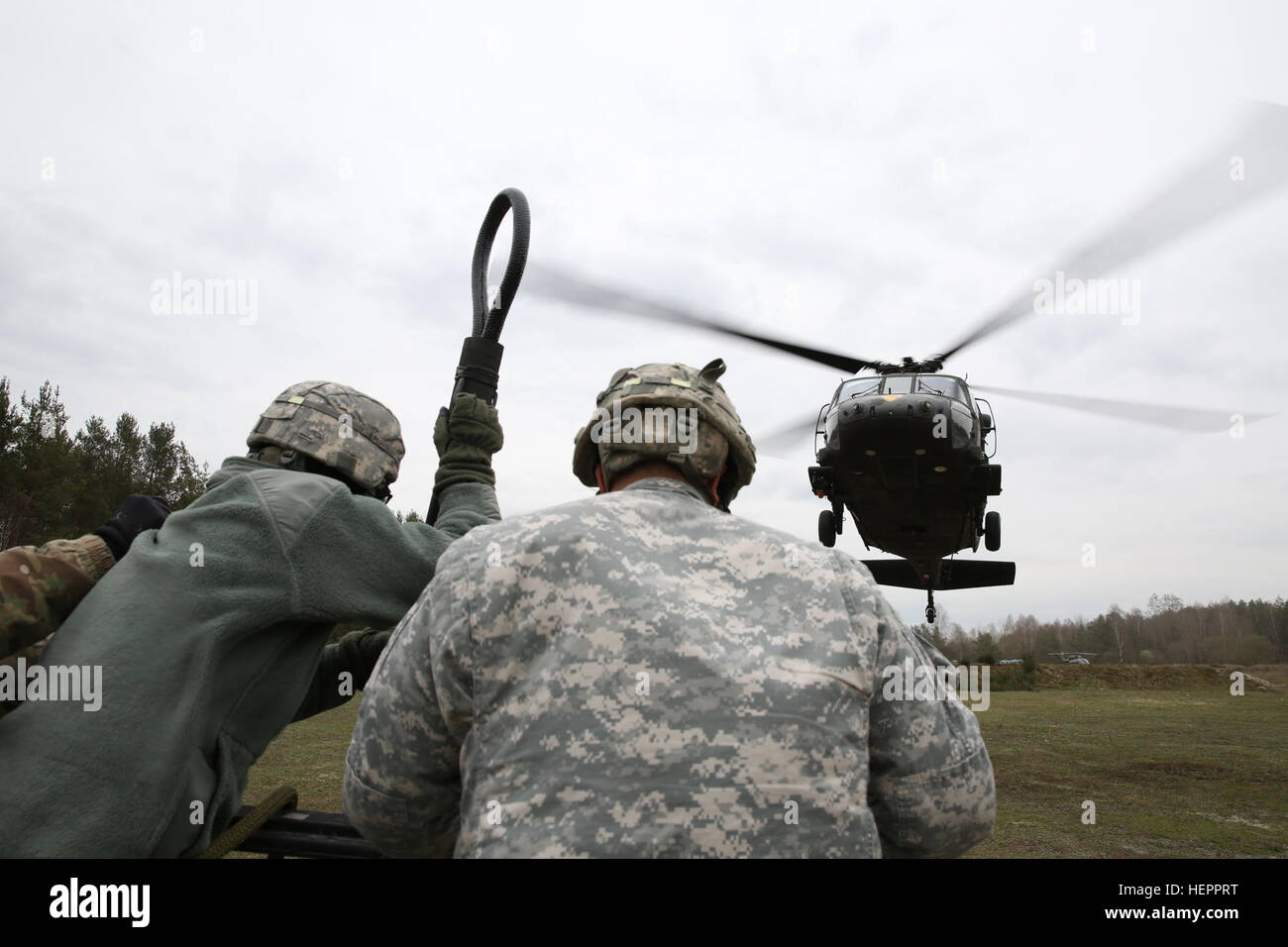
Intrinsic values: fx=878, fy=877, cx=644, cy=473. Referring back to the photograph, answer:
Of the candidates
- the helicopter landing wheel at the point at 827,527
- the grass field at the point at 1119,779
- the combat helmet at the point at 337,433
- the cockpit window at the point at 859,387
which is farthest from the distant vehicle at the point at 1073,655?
the combat helmet at the point at 337,433

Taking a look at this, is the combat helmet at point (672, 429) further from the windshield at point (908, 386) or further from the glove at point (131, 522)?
the windshield at point (908, 386)

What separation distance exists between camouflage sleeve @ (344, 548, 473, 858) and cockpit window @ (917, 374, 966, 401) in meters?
10.0

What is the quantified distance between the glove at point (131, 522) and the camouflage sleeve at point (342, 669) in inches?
22.8

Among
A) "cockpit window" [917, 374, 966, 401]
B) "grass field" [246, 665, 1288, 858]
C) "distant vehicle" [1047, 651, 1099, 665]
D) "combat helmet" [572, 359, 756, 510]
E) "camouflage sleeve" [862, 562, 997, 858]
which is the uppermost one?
"cockpit window" [917, 374, 966, 401]

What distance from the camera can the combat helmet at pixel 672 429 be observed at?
206cm

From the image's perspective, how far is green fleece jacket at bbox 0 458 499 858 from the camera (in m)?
1.84

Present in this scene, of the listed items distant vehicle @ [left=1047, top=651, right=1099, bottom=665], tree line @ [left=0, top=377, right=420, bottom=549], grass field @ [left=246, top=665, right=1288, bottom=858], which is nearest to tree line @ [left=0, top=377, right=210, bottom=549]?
tree line @ [left=0, top=377, right=420, bottom=549]

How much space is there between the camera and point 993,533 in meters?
13.5

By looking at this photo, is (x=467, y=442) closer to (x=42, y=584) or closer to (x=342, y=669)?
(x=342, y=669)

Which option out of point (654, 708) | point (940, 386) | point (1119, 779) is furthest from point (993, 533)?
point (654, 708)

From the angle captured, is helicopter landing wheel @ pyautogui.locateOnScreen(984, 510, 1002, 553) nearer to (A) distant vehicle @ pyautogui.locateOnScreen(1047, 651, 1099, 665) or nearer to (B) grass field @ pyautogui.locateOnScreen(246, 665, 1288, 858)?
(B) grass field @ pyautogui.locateOnScreen(246, 665, 1288, 858)

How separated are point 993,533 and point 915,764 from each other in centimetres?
Answer: 1266
